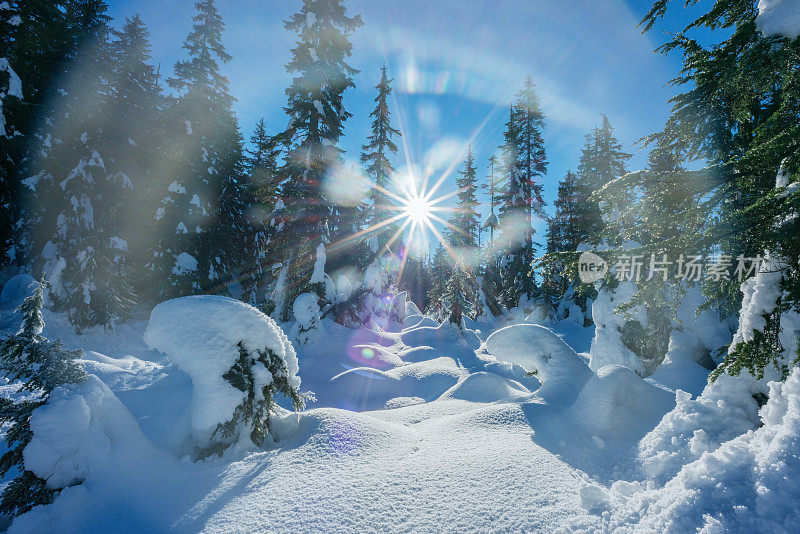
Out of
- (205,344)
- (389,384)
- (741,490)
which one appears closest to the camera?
(741,490)

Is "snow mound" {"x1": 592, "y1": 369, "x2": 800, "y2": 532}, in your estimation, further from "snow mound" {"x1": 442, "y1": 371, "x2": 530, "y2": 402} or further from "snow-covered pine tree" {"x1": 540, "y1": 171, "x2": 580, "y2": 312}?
"snow-covered pine tree" {"x1": 540, "y1": 171, "x2": 580, "y2": 312}

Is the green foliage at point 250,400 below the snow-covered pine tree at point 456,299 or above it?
below

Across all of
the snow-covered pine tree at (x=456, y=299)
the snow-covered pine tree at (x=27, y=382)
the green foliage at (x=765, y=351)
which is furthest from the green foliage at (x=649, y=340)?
the snow-covered pine tree at (x=27, y=382)

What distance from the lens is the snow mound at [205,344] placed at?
3158mm

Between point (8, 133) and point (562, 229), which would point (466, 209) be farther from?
point (8, 133)

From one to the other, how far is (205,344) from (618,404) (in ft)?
15.6

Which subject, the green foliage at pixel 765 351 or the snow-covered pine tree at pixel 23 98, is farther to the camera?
the snow-covered pine tree at pixel 23 98

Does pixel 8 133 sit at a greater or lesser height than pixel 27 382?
greater

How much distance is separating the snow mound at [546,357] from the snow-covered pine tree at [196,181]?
15.1 m

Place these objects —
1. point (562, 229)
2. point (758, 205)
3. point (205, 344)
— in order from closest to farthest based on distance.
Answer: point (758, 205), point (205, 344), point (562, 229)

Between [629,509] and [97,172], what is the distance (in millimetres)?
17903

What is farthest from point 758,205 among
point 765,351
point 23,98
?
point 23,98

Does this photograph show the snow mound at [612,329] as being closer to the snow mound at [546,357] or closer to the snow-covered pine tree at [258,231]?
the snow mound at [546,357]

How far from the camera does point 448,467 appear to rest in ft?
8.81
